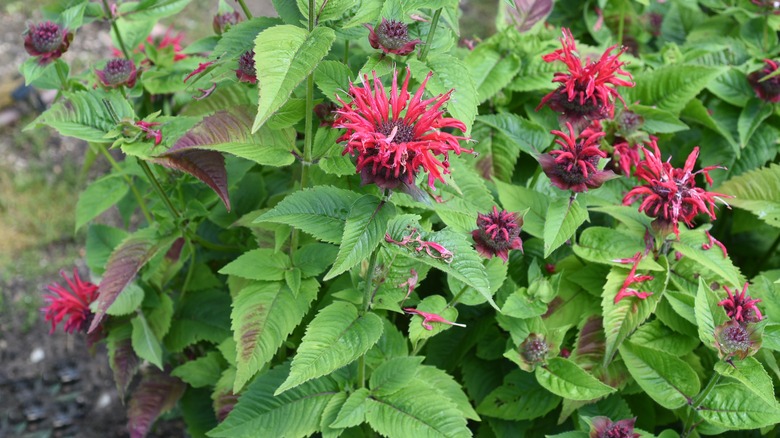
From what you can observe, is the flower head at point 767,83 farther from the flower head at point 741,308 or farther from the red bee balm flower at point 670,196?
the flower head at point 741,308

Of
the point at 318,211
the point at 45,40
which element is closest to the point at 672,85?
the point at 318,211

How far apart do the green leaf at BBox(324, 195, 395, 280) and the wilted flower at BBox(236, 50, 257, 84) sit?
0.36 meters

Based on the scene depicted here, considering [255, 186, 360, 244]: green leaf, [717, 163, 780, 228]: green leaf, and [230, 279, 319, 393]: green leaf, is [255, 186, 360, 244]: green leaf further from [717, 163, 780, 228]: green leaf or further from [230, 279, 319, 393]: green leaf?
[717, 163, 780, 228]: green leaf

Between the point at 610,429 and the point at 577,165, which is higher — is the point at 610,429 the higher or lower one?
the lower one

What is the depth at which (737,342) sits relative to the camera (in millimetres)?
1130

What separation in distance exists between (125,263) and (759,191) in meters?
1.29

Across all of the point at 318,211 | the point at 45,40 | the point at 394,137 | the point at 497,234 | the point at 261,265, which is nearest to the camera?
the point at 394,137

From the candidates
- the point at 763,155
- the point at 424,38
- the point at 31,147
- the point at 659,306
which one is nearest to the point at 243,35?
the point at 424,38

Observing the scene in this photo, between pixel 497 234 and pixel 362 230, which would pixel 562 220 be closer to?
pixel 497 234

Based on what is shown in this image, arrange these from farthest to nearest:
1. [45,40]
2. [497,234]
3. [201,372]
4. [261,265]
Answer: [201,372]
[45,40]
[261,265]
[497,234]

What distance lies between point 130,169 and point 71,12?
341 mm

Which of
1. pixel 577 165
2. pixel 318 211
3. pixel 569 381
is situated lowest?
pixel 569 381

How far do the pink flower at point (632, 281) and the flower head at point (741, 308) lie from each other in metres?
0.13

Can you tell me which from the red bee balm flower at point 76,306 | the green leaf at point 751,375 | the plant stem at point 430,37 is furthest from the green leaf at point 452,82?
the red bee balm flower at point 76,306
